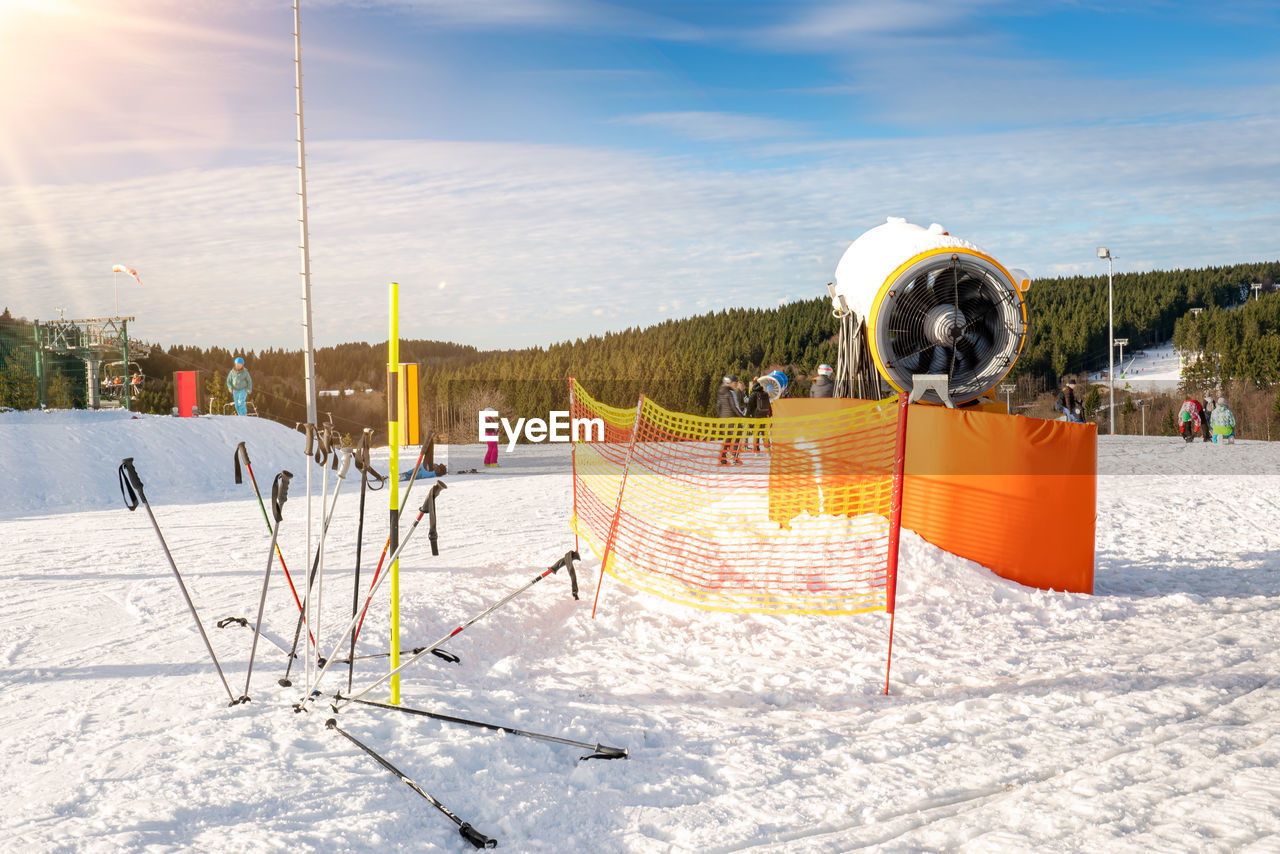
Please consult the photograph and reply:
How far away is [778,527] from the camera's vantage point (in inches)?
345

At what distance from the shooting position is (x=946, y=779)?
4.18 metres

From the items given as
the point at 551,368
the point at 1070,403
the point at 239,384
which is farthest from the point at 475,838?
the point at 551,368

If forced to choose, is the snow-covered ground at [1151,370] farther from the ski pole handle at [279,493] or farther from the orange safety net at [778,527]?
the ski pole handle at [279,493]

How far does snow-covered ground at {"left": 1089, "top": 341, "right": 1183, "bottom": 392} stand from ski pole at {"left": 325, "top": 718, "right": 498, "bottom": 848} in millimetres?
113858

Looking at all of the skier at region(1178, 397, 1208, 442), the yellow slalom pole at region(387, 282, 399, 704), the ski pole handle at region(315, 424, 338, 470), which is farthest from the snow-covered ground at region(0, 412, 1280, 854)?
the skier at region(1178, 397, 1208, 442)

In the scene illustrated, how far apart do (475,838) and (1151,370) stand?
462ft

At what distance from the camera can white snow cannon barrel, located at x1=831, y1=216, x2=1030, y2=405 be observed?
934 cm

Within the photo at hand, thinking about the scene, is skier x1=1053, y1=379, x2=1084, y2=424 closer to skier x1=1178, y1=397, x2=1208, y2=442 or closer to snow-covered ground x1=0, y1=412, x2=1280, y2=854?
snow-covered ground x1=0, y1=412, x2=1280, y2=854

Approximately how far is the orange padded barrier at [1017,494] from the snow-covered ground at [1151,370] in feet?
355

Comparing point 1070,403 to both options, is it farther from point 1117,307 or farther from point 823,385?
point 1117,307

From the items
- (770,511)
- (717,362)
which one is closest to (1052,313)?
(717,362)

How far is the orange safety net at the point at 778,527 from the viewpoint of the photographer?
7.33m

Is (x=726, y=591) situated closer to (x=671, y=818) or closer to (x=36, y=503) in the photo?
(x=671, y=818)

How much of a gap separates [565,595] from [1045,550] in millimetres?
4113
